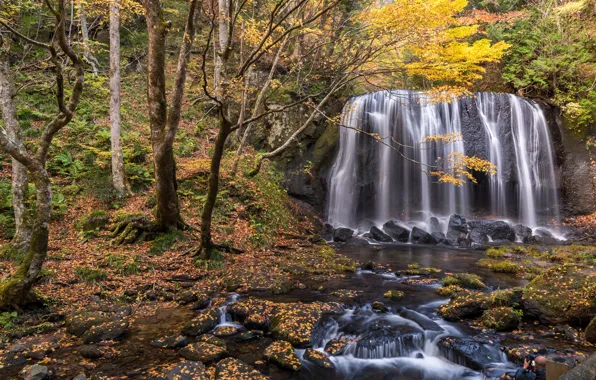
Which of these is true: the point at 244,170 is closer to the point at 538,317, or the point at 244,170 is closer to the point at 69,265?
the point at 69,265

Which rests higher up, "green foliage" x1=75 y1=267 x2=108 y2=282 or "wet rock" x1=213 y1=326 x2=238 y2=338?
"green foliage" x1=75 y1=267 x2=108 y2=282

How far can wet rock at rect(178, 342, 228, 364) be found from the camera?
4.82m

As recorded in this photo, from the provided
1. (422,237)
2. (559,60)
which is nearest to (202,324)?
(422,237)

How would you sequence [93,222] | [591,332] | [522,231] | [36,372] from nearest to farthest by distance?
[36,372]
[591,332]
[93,222]
[522,231]

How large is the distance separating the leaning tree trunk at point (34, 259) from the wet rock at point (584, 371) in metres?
7.11

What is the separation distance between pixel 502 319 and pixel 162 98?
865 cm

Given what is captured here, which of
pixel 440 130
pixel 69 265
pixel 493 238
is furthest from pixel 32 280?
pixel 440 130

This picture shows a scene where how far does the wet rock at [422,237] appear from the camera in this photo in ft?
47.4

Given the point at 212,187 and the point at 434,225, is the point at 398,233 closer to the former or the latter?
the point at 434,225

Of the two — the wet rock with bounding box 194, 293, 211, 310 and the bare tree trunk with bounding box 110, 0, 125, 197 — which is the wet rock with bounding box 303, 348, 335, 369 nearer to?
the wet rock with bounding box 194, 293, 211, 310

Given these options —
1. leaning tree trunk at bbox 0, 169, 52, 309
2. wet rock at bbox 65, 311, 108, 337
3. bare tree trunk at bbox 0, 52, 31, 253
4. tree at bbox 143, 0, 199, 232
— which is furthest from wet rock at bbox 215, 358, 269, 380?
tree at bbox 143, 0, 199, 232

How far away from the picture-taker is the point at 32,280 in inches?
218

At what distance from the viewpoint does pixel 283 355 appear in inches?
198

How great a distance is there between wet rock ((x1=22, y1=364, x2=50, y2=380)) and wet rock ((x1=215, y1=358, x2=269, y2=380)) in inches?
81.3
